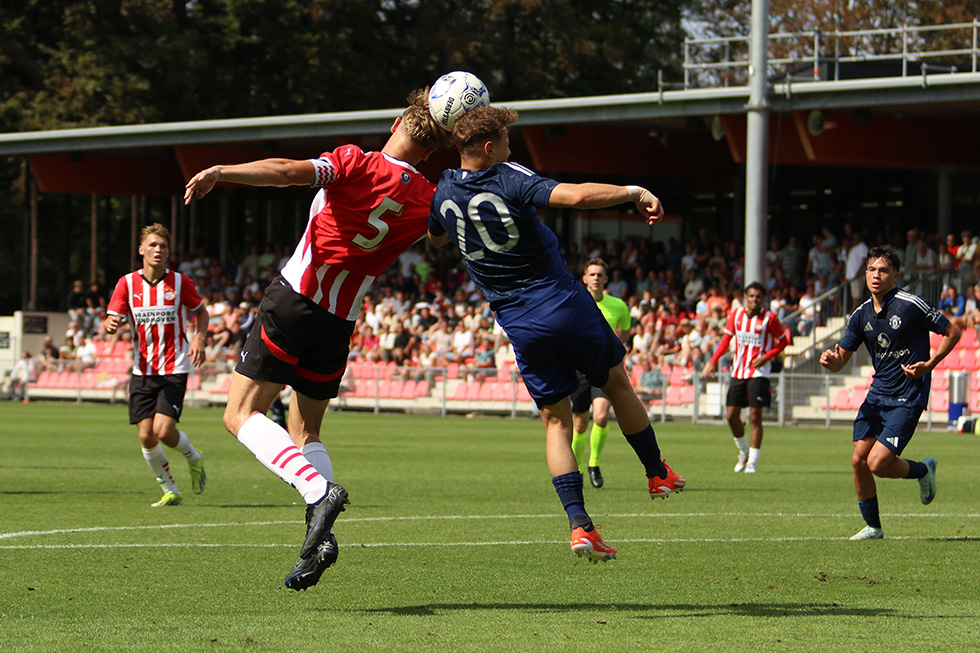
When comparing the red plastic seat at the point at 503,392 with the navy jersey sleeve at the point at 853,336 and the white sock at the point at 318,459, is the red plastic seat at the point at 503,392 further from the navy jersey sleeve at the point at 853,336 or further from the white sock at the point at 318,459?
the white sock at the point at 318,459

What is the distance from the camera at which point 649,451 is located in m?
6.75

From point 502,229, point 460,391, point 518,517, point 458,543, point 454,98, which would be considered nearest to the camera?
point 502,229

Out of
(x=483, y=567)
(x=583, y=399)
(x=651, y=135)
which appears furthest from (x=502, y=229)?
(x=651, y=135)

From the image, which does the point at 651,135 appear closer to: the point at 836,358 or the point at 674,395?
the point at 674,395

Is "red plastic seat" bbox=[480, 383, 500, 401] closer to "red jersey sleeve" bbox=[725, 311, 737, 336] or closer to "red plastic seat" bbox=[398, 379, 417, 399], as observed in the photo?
"red plastic seat" bbox=[398, 379, 417, 399]

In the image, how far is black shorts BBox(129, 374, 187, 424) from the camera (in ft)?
36.8

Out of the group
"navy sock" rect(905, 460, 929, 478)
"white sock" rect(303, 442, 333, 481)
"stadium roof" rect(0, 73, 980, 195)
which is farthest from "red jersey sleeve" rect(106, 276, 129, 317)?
"stadium roof" rect(0, 73, 980, 195)

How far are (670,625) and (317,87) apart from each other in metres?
42.1

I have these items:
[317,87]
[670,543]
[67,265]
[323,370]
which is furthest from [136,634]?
[317,87]

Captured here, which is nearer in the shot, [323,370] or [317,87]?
[323,370]

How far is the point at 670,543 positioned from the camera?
8773 mm

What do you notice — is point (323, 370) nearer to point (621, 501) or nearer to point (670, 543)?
point (670, 543)

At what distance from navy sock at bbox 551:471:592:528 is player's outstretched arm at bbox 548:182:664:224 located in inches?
52.2

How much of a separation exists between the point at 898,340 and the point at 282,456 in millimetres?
4591
